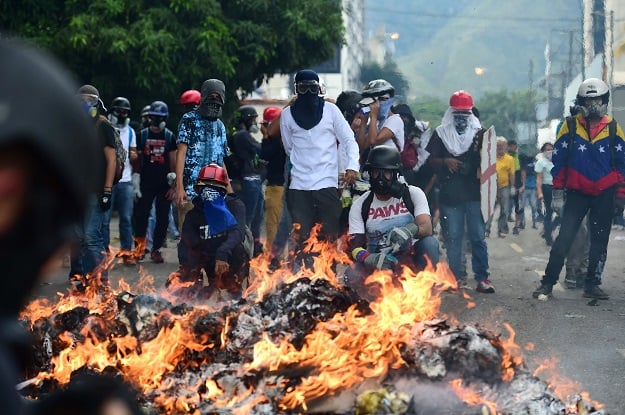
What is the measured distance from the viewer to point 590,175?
1023 cm

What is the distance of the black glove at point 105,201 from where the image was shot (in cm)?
923

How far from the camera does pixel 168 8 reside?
19656mm

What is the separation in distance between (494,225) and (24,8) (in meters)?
11.5

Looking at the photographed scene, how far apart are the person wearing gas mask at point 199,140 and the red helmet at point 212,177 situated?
67 centimetres

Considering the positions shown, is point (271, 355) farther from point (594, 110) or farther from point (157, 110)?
point (157, 110)

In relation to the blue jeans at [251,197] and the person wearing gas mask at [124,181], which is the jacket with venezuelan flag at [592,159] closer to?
the blue jeans at [251,197]

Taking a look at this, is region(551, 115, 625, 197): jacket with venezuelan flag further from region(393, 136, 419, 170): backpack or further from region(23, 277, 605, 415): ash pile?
region(23, 277, 605, 415): ash pile

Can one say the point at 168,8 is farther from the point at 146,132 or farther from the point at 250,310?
the point at 250,310

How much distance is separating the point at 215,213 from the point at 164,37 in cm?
1065

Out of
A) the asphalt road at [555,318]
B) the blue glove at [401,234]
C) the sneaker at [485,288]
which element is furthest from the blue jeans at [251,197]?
the blue glove at [401,234]

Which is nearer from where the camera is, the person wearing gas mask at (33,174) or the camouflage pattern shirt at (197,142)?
the person wearing gas mask at (33,174)

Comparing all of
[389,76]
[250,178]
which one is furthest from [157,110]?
[389,76]

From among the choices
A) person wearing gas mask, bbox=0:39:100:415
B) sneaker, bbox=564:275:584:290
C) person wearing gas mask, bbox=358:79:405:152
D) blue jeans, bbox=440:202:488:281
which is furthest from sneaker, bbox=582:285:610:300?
person wearing gas mask, bbox=0:39:100:415

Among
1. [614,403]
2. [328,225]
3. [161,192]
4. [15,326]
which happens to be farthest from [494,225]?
[15,326]
